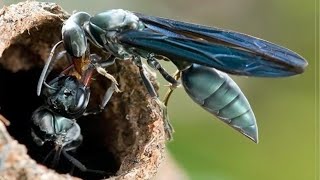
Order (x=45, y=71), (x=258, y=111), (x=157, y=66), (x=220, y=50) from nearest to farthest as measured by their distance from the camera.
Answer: (x=45, y=71) → (x=220, y=50) → (x=157, y=66) → (x=258, y=111)

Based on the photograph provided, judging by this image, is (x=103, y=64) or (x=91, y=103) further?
(x=91, y=103)

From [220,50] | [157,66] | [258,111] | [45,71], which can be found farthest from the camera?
[258,111]

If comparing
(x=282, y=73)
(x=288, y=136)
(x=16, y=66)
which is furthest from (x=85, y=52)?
(x=288, y=136)

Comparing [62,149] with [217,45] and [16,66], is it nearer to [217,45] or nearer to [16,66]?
[16,66]

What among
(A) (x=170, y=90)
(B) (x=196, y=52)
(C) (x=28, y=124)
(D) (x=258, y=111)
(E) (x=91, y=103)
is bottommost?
(D) (x=258, y=111)

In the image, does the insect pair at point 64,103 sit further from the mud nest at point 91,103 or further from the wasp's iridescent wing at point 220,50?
the wasp's iridescent wing at point 220,50

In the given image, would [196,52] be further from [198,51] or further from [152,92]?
[152,92]

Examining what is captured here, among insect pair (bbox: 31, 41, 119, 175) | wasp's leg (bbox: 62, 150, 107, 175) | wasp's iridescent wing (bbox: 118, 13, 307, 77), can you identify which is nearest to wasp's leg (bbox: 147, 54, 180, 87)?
wasp's iridescent wing (bbox: 118, 13, 307, 77)

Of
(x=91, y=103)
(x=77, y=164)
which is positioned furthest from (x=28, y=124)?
(x=77, y=164)
